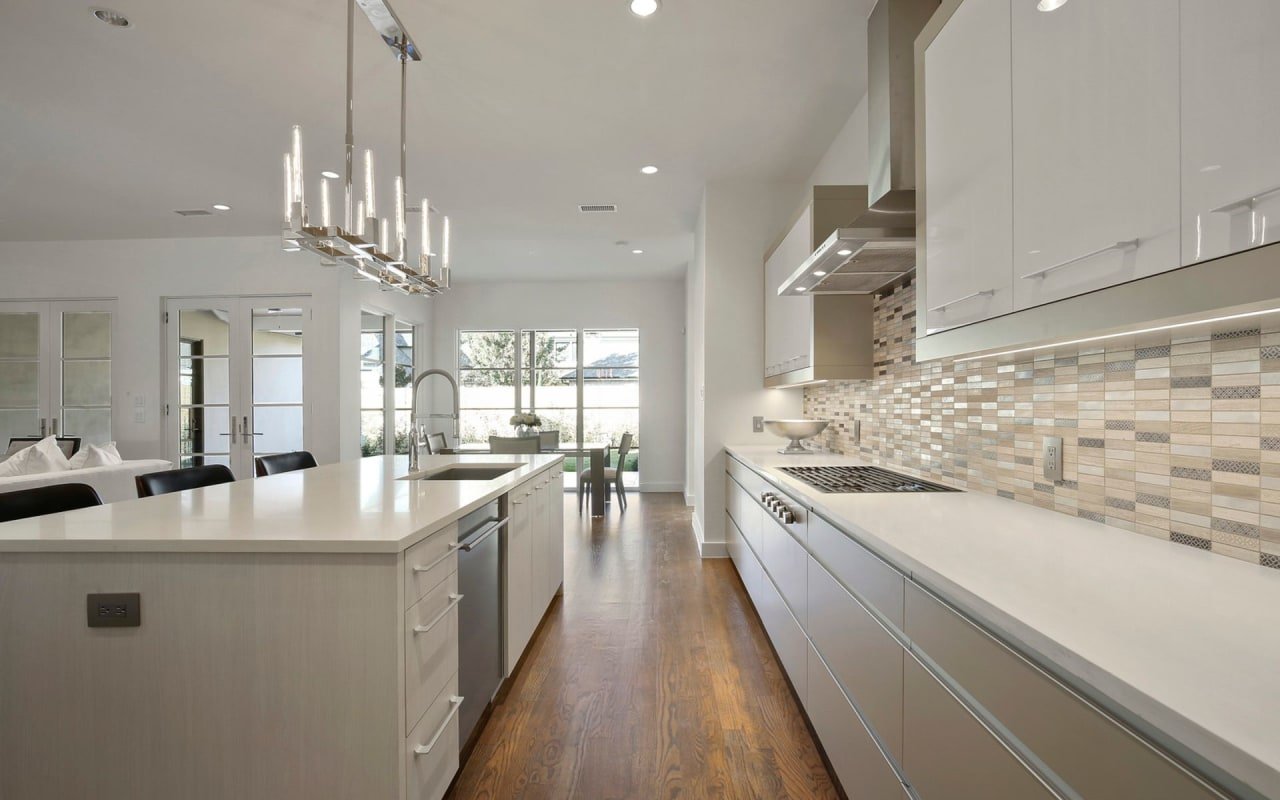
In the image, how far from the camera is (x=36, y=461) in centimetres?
408

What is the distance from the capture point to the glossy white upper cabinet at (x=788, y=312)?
3186 millimetres

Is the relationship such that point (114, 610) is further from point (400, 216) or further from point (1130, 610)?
point (1130, 610)

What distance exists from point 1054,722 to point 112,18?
395 centimetres

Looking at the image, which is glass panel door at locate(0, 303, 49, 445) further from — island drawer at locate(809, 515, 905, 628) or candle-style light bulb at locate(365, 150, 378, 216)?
island drawer at locate(809, 515, 905, 628)

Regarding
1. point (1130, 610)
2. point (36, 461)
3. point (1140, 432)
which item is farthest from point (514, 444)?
point (1130, 610)

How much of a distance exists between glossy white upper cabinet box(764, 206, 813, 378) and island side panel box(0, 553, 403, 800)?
2554 millimetres

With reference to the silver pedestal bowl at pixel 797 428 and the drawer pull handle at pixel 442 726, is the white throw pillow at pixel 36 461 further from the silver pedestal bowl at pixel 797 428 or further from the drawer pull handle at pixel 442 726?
the silver pedestal bowl at pixel 797 428

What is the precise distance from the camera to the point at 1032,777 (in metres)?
0.83

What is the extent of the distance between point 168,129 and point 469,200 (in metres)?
1.96

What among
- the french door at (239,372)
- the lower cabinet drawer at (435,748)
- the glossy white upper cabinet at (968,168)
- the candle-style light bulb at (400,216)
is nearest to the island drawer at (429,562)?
the lower cabinet drawer at (435,748)

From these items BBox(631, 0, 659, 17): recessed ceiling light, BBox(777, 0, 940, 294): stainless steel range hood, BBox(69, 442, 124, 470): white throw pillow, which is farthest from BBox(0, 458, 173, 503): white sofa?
BBox(777, 0, 940, 294): stainless steel range hood

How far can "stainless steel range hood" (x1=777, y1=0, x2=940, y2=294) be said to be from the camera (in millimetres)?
2035

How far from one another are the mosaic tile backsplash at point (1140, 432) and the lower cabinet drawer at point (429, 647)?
1766 mm

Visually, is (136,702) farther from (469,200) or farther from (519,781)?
(469,200)
